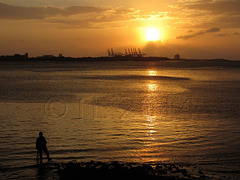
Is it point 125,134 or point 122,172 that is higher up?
point 122,172

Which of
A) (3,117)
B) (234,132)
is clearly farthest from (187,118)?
(3,117)

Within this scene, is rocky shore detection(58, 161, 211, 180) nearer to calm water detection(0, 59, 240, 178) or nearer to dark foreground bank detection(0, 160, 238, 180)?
dark foreground bank detection(0, 160, 238, 180)

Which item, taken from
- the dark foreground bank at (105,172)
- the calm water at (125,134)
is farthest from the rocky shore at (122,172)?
the calm water at (125,134)

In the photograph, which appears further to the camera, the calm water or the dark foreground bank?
the calm water

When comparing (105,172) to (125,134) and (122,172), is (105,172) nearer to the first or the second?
(122,172)

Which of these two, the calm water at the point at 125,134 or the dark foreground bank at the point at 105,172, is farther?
the calm water at the point at 125,134

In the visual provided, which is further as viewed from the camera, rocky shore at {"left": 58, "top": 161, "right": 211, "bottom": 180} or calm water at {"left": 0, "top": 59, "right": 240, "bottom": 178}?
calm water at {"left": 0, "top": 59, "right": 240, "bottom": 178}

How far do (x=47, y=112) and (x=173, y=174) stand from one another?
691 inches

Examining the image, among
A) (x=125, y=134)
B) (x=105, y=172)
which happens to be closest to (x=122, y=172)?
(x=105, y=172)

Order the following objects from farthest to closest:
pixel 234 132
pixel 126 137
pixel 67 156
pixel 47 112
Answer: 1. pixel 47 112
2. pixel 234 132
3. pixel 126 137
4. pixel 67 156

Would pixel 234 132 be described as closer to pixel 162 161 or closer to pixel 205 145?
pixel 205 145

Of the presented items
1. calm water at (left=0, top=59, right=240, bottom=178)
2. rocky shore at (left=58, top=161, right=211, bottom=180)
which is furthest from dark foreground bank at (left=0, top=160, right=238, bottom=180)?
calm water at (left=0, top=59, right=240, bottom=178)

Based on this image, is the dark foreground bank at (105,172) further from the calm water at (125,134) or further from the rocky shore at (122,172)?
the calm water at (125,134)

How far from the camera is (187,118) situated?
1010 inches
